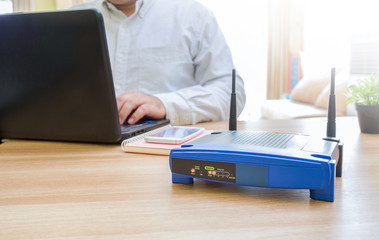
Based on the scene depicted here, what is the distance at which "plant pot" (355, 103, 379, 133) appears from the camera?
95cm

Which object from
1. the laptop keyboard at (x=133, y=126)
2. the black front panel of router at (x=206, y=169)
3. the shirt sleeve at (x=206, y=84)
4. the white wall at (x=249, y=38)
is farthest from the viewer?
the white wall at (x=249, y=38)

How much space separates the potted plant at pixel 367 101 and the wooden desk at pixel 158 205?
290mm

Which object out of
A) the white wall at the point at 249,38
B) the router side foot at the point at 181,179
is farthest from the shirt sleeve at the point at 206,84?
the white wall at the point at 249,38

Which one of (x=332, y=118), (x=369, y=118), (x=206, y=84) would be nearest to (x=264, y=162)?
(x=332, y=118)

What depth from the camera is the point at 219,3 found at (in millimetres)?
4285

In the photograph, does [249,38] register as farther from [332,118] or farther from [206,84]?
[332,118]

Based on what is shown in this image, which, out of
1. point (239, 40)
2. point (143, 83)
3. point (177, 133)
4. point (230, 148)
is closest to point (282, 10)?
point (239, 40)

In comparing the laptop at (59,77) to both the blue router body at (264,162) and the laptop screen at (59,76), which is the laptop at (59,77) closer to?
the laptop screen at (59,76)

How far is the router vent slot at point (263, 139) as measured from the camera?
0.52 m

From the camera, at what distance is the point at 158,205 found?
0.46 m

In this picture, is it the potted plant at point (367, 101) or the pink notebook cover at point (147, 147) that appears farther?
the potted plant at point (367, 101)

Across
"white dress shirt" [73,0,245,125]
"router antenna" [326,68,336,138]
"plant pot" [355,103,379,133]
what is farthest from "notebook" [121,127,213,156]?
"white dress shirt" [73,0,245,125]

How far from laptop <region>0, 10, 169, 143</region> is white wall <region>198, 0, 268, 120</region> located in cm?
354

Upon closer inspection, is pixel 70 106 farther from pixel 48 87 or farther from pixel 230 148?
pixel 230 148
